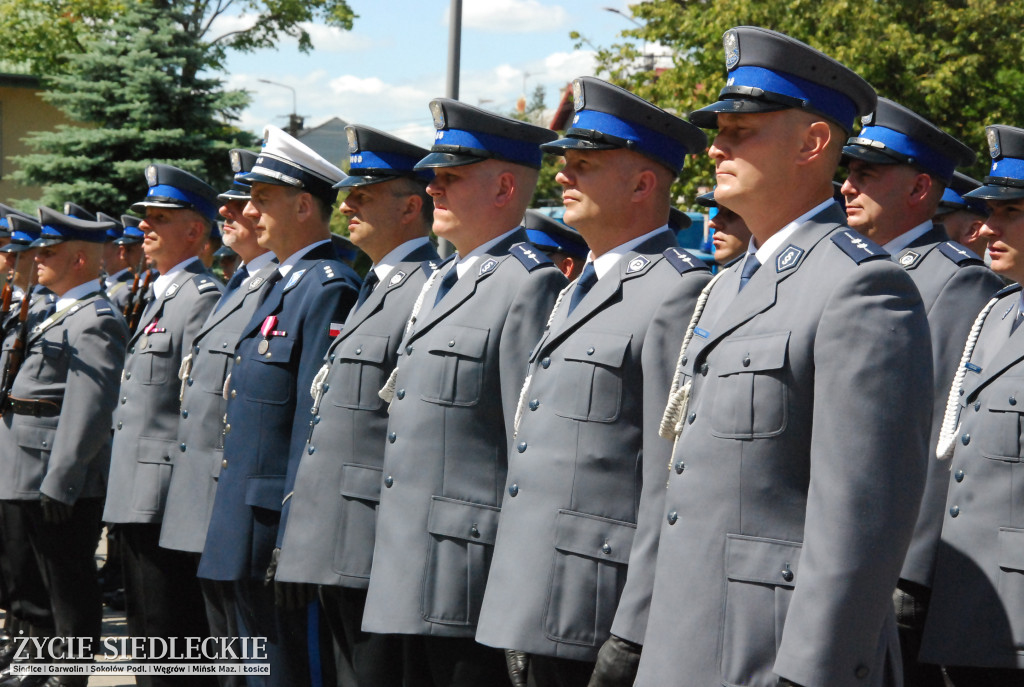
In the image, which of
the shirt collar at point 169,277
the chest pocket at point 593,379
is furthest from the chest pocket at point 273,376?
the chest pocket at point 593,379

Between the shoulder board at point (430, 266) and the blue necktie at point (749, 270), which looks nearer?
the blue necktie at point (749, 270)

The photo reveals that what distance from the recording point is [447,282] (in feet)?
14.0

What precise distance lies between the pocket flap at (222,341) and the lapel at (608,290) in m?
2.05

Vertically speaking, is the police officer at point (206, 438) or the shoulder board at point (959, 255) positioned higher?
the shoulder board at point (959, 255)

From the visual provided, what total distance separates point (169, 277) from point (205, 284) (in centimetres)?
35

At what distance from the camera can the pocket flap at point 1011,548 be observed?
139 inches

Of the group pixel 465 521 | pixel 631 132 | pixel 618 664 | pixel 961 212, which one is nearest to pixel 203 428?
pixel 465 521

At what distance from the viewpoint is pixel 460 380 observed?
3945mm

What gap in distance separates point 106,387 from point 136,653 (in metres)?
1.53

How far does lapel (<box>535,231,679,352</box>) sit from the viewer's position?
3465 millimetres

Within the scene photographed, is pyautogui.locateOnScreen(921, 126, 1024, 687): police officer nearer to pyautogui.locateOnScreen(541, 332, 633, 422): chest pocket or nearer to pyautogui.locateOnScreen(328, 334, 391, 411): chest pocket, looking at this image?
pyautogui.locateOnScreen(541, 332, 633, 422): chest pocket

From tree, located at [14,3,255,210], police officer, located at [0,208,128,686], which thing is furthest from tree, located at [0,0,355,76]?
police officer, located at [0,208,128,686]

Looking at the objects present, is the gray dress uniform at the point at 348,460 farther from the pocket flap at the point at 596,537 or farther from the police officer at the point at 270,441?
the pocket flap at the point at 596,537

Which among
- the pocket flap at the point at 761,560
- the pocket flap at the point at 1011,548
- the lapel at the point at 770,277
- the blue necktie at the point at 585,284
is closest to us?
the pocket flap at the point at 761,560
